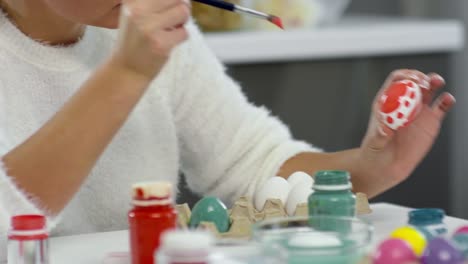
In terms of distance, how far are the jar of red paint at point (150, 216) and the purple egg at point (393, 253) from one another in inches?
8.2

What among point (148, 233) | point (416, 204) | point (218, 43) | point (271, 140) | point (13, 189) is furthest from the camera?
point (416, 204)

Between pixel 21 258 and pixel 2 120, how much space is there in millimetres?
380

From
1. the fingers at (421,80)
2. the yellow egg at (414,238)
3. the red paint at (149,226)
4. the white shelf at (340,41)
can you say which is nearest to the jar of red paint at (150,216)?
the red paint at (149,226)

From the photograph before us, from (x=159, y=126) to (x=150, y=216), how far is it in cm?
60

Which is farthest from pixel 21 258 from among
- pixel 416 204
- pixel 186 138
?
pixel 416 204

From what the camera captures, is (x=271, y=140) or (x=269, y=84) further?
(x=269, y=84)

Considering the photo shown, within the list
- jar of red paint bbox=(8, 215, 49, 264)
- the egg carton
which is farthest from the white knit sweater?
jar of red paint bbox=(8, 215, 49, 264)

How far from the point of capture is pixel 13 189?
123 centimetres

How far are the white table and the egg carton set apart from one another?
0.04 m

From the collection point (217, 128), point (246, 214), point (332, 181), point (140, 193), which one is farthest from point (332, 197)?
point (217, 128)

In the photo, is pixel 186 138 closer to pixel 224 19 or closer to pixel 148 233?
pixel 148 233

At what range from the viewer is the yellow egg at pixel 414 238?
0.99 meters

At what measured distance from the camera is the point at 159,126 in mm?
1602

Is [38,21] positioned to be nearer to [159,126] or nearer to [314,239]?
[159,126]
